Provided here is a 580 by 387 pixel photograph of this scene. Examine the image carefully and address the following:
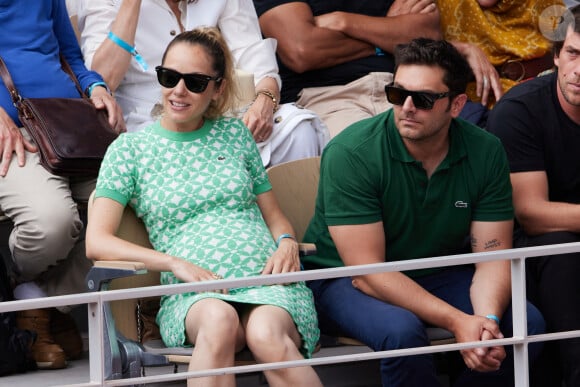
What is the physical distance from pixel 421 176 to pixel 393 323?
0.58 m

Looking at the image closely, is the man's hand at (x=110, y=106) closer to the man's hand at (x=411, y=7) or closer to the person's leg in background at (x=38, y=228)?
the person's leg in background at (x=38, y=228)

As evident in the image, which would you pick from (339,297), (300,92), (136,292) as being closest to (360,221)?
(339,297)

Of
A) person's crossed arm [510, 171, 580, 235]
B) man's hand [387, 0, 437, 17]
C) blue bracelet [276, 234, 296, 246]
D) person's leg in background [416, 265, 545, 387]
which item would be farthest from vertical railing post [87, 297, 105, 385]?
man's hand [387, 0, 437, 17]

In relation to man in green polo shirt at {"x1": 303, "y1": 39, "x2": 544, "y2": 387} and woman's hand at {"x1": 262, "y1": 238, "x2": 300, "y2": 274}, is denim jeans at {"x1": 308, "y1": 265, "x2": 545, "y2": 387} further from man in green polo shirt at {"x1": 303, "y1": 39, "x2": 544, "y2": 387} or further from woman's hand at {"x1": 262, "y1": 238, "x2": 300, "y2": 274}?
woman's hand at {"x1": 262, "y1": 238, "x2": 300, "y2": 274}

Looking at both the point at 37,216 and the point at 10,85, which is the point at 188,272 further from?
the point at 10,85

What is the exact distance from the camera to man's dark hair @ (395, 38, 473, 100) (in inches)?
159

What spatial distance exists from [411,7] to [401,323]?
2.29 metres

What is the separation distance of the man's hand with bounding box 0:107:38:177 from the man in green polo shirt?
42.8 inches

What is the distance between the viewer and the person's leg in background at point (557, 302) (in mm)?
3977

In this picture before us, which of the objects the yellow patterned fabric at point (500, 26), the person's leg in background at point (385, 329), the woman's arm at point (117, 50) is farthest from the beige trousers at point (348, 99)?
the person's leg in background at point (385, 329)

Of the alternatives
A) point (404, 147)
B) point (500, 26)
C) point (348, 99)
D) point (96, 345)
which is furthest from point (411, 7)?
point (96, 345)

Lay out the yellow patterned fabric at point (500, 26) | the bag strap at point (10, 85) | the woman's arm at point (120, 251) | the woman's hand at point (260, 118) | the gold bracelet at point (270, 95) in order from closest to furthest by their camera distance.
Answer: the woman's arm at point (120, 251)
the bag strap at point (10, 85)
the woman's hand at point (260, 118)
the gold bracelet at point (270, 95)
the yellow patterned fabric at point (500, 26)

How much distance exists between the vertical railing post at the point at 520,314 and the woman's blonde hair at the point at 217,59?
4.54ft

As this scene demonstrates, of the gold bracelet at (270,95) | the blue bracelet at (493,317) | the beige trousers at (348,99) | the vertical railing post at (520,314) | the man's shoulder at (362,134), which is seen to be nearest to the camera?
the vertical railing post at (520,314)
